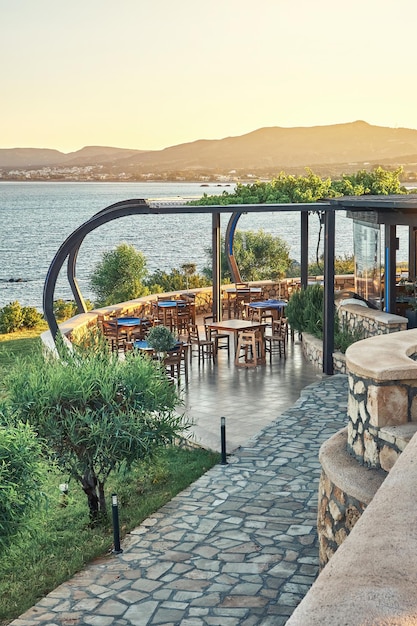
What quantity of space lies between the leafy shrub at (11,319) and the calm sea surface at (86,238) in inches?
1428

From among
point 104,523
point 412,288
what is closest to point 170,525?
point 104,523

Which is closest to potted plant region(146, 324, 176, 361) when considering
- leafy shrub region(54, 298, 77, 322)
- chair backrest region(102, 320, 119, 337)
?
chair backrest region(102, 320, 119, 337)

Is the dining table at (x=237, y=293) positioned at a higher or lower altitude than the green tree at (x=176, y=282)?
higher

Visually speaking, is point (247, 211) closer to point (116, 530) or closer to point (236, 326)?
point (236, 326)

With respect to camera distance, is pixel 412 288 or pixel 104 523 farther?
pixel 412 288

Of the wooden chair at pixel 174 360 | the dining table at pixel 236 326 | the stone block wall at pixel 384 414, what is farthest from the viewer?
the dining table at pixel 236 326

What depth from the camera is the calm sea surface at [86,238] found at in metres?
85.6

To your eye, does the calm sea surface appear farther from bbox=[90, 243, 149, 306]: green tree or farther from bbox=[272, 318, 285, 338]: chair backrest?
bbox=[272, 318, 285, 338]: chair backrest

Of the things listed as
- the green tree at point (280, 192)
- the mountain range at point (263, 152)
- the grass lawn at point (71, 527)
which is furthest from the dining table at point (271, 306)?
the mountain range at point (263, 152)

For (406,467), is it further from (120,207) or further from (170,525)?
(120,207)

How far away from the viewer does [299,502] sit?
867cm

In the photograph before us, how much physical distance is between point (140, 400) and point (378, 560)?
5.46 m

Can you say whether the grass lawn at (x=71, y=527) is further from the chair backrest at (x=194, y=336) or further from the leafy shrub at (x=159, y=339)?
the chair backrest at (x=194, y=336)

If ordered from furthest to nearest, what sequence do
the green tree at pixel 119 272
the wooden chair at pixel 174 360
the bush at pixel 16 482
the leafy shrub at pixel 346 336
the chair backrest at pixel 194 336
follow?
the green tree at pixel 119 272 → the chair backrest at pixel 194 336 → the leafy shrub at pixel 346 336 → the wooden chair at pixel 174 360 → the bush at pixel 16 482
